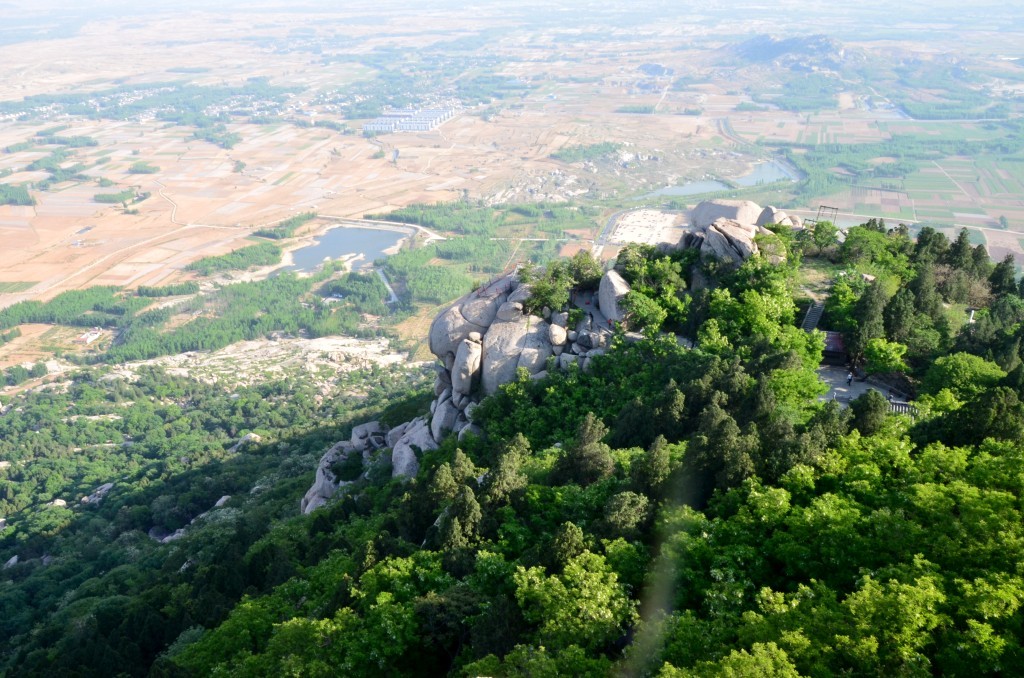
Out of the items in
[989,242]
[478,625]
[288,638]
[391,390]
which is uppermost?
[478,625]

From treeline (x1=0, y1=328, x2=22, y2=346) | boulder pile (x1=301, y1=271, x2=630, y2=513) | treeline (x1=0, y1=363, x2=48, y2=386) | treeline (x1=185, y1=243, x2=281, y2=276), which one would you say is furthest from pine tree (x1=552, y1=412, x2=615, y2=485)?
treeline (x1=185, y1=243, x2=281, y2=276)

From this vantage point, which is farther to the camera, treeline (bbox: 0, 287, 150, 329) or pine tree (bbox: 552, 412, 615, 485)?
treeline (bbox: 0, 287, 150, 329)

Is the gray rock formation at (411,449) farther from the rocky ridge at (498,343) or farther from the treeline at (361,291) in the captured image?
the treeline at (361,291)

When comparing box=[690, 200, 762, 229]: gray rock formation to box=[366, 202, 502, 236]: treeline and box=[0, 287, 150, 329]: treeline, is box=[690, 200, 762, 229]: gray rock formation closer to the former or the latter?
box=[366, 202, 502, 236]: treeline

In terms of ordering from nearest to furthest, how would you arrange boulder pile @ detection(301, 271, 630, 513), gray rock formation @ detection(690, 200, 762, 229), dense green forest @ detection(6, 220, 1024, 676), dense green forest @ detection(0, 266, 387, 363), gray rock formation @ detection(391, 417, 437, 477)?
dense green forest @ detection(6, 220, 1024, 676) < boulder pile @ detection(301, 271, 630, 513) < gray rock formation @ detection(391, 417, 437, 477) < gray rock formation @ detection(690, 200, 762, 229) < dense green forest @ detection(0, 266, 387, 363)

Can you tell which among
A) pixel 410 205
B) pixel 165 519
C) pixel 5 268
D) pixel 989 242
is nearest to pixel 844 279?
pixel 165 519

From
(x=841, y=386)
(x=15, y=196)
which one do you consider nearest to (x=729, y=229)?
(x=841, y=386)

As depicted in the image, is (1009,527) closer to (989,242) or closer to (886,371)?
(886,371)
